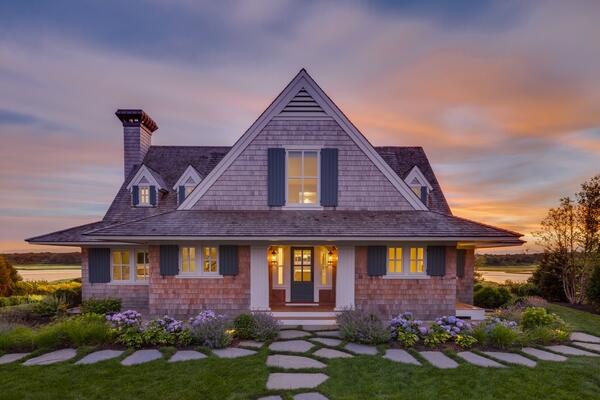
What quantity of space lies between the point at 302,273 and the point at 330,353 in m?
4.61

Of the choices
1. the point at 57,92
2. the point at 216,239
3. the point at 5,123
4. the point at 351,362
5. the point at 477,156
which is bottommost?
the point at 351,362

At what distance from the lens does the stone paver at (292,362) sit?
5.27 meters

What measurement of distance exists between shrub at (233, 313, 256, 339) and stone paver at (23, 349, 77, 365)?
331cm

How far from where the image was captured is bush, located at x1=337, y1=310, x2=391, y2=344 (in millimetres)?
6500

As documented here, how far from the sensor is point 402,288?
884 cm

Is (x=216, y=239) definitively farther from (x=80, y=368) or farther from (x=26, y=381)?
(x=26, y=381)

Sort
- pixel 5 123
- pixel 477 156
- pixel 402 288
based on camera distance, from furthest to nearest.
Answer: pixel 477 156 → pixel 5 123 → pixel 402 288

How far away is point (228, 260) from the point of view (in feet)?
28.5

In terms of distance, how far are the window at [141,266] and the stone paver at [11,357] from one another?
463 cm

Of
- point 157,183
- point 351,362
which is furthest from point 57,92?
point 351,362

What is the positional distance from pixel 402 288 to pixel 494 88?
9.19 meters

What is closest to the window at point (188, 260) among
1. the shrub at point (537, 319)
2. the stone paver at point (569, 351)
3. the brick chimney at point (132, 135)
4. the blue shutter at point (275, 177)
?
the blue shutter at point (275, 177)

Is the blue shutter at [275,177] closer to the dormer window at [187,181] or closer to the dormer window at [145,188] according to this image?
the dormer window at [187,181]

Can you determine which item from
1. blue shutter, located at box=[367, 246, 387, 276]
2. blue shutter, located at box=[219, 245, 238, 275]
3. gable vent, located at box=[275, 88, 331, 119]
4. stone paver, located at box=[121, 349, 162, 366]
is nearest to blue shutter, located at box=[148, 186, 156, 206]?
blue shutter, located at box=[219, 245, 238, 275]
